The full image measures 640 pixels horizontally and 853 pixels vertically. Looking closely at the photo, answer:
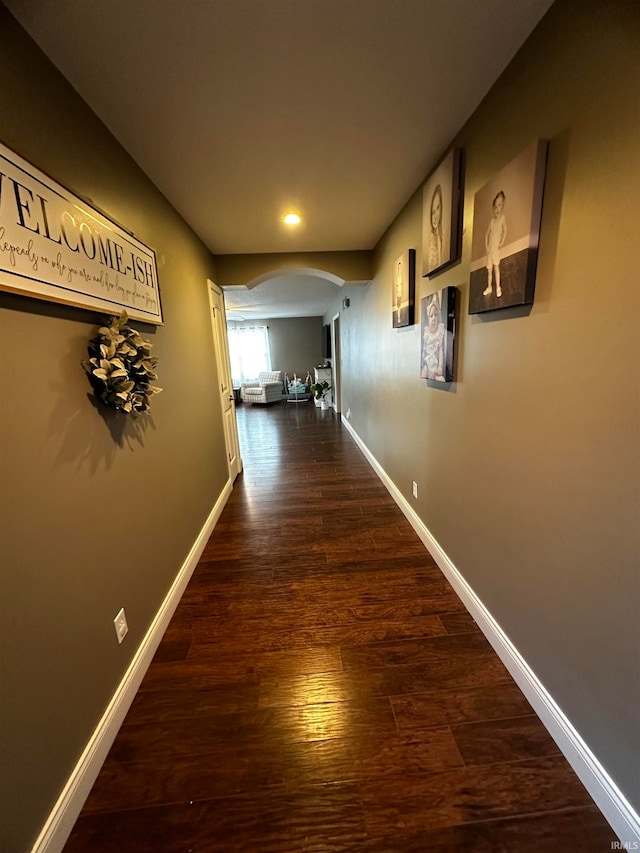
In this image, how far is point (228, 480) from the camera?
3193 mm

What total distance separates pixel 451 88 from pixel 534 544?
5.93ft

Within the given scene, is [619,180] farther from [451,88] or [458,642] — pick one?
[458,642]

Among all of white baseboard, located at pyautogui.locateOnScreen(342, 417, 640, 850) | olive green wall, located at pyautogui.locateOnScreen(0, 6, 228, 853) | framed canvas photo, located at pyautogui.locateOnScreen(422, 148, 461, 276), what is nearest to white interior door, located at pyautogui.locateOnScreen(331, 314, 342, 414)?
framed canvas photo, located at pyautogui.locateOnScreen(422, 148, 461, 276)

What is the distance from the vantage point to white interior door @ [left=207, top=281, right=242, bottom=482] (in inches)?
119

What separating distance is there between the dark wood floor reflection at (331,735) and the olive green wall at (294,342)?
25.4 feet

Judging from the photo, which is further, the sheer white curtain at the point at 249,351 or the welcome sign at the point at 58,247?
the sheer white curtain at the point at 249,351

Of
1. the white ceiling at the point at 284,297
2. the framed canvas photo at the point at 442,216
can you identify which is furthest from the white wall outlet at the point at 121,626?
the white ceiling at the point at 284,297

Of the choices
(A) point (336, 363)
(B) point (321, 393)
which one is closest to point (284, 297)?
(A) point (336, 363)

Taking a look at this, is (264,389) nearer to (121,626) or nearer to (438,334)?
(438,334)

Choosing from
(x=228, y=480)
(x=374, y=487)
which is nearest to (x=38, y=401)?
(x=228, y=480)

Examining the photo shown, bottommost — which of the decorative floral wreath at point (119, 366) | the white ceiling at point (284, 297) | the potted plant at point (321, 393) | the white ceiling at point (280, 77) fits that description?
the potted plant at point (321, 393)

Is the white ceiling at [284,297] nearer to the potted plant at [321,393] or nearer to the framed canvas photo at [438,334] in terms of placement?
the potted plant at [321,393]

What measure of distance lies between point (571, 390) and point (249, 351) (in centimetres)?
905

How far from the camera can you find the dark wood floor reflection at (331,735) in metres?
0.93
